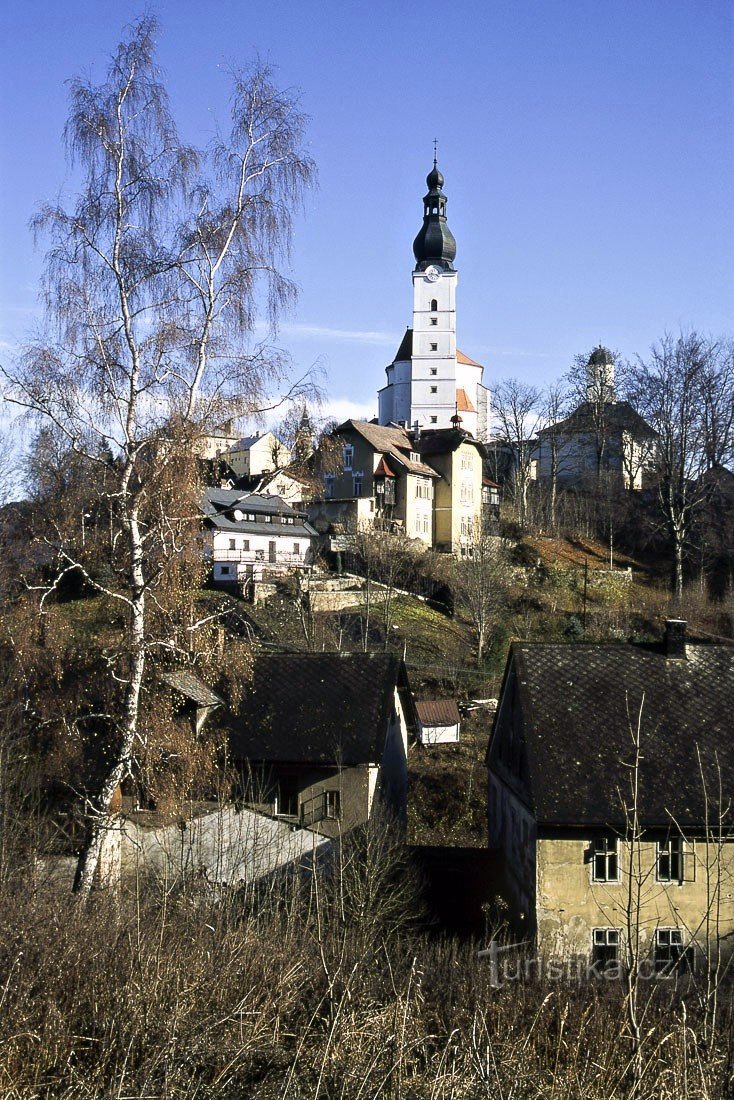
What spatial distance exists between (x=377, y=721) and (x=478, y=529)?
37.0 meters

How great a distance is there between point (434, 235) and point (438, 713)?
5383 centimetres

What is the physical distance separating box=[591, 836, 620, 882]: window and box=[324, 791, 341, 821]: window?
507 centimetres

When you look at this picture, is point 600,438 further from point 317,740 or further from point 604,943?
point 604,943

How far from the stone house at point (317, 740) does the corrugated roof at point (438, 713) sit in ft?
39.1

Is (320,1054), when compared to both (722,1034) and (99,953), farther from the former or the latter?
(722,1034)

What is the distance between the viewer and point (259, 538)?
48.0 metres

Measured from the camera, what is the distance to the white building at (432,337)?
7438cm

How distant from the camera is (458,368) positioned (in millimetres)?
81375

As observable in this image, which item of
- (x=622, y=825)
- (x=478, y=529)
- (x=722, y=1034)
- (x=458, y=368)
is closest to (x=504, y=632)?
(x=478, y=529)

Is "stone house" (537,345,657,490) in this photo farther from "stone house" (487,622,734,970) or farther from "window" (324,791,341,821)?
"window" (324,791,341,821)

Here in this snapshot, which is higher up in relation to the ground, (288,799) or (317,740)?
(317,740)

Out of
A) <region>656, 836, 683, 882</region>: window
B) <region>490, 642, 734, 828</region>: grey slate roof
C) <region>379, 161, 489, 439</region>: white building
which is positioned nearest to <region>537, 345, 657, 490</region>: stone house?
<region>379, 161, 489, 439</region>: white building

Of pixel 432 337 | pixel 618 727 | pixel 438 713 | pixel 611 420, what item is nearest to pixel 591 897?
pixel 618 727

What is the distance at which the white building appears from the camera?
74375 mm
